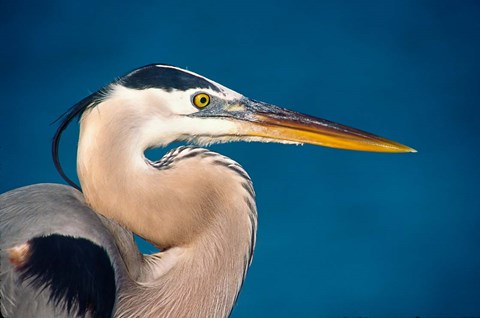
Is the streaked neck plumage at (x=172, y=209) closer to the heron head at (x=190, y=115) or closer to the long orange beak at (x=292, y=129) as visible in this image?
the heron head at (x=190, y=115)

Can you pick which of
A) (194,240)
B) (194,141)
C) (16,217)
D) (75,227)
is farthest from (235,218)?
(16,217)

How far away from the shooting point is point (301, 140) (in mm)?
1465

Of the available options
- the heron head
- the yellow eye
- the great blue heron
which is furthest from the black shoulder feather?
the yellow eye

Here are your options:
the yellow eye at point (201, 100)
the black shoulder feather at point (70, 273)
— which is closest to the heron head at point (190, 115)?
the yellow eye at point (201, 100)

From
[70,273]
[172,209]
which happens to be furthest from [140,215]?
[70,273]

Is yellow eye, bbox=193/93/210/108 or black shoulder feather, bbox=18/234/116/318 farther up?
yellow eye, bbox=193/93/210/108

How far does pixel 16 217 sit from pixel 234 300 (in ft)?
1.62

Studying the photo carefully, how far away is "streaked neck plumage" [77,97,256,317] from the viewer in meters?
1.29

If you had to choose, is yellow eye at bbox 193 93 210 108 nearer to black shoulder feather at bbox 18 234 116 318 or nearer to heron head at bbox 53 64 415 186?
heron head at bbox 53 64 415 186

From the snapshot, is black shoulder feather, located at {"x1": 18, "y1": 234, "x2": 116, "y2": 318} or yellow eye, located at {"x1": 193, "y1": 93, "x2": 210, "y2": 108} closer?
black shoulder feather, located at {"x1": 18, "y1": 234, "x2": 116, "y2": 318}

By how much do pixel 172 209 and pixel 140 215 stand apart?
0.22 feet

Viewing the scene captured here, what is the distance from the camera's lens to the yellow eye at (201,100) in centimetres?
136

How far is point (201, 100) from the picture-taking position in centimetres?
136

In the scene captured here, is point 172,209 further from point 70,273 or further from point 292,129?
point 292,129
